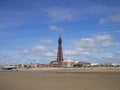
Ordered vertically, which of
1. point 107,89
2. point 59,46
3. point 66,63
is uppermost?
point 59,46

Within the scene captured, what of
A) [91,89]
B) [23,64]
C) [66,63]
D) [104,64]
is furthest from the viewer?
[23,64]

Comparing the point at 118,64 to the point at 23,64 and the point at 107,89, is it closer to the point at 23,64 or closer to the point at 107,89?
the point at 23,64

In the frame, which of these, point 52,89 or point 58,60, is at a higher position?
point 58,60

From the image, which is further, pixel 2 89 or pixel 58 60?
pixel 58 60

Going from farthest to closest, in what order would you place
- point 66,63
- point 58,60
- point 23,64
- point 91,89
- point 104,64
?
point 23,64
point 104,64
point 66,63
point 58,60
point 91,89

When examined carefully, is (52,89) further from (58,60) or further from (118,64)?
(118,64)

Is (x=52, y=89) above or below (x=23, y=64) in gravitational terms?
below

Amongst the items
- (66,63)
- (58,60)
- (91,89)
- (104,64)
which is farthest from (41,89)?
(104,64)

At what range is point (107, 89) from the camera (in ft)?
58.1

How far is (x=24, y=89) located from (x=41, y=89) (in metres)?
1.29

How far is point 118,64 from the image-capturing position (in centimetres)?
17225

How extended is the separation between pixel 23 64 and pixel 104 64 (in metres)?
59.8

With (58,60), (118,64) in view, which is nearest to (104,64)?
(118,64)

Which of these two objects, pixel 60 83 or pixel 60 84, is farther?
pixel 60 83
